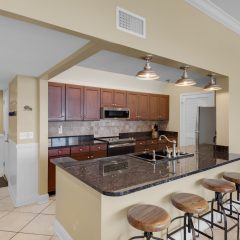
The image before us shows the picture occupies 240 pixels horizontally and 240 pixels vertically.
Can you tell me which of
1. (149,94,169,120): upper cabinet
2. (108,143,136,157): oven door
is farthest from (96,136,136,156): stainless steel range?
(149,94,169,120): upper cabinet

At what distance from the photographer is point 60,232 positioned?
2.52 metres

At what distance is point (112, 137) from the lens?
18.4ft

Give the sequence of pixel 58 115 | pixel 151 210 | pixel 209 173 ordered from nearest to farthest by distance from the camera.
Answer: pixel 151 210 → pixel 209 173 → pixel 58 115

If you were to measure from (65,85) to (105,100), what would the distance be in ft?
3.60

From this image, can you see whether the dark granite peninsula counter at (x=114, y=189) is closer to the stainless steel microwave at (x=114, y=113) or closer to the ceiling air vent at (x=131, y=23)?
the ceiling air vent at (x=131, y=23)

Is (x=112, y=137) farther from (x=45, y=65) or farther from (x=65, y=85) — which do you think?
(x=45, y=65)

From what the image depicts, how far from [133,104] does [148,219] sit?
14.1ft

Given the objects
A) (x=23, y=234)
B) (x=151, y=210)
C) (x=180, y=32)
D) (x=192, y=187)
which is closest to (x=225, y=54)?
(x=180, y=32)

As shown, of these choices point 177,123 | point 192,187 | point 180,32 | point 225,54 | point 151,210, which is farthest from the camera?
point 177,123

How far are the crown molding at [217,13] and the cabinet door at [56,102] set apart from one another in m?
2.98

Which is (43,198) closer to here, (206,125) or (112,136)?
(112,136)

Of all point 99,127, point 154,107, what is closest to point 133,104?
point 154,107

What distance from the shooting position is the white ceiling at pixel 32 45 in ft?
5.77

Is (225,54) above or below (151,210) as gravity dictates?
above
